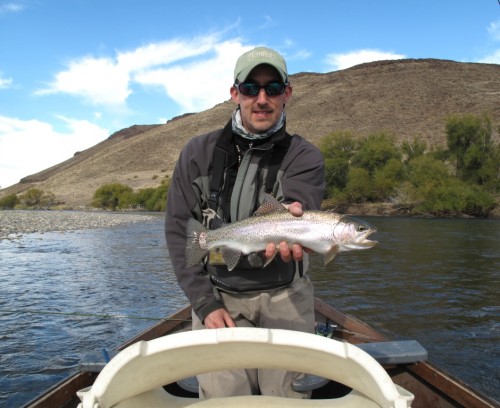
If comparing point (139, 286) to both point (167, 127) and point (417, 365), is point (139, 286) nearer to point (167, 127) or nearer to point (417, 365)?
point (417, 365)

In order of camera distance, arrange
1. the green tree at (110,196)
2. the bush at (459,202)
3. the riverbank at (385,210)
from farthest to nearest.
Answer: the green tree at (110,196) < the riverbank at (385,210) < the bush at (459,202)

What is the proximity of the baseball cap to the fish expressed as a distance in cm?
88

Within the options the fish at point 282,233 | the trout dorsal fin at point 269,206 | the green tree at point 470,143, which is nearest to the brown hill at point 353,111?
the green tree at point 470,143

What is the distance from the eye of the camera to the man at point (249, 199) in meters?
3.21

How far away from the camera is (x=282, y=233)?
308 cm

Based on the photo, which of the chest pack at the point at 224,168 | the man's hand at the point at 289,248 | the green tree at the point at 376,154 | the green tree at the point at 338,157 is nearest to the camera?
the man's hand at the point at 289,248

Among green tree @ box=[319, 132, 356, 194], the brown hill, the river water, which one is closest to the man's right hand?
the river water

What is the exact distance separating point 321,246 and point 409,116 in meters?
79.2

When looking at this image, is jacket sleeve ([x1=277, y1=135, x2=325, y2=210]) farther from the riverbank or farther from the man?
the riverbank

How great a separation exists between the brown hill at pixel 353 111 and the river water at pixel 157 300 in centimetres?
5080

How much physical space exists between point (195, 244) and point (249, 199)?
0.51 m

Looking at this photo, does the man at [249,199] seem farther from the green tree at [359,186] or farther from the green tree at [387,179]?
the green tree at [359,186]

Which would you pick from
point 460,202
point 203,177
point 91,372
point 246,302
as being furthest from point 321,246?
point 460,202

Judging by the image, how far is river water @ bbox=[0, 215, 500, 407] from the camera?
670 cm
